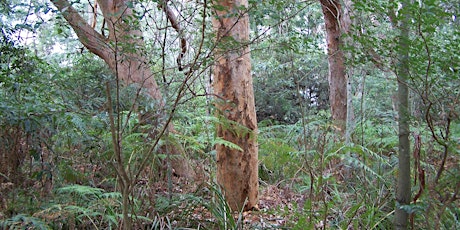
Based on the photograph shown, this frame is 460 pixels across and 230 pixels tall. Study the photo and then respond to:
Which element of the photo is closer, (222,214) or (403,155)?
(403,155)

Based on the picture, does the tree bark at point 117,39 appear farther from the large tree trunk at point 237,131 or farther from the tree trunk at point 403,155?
the tree trunk at point 403,155

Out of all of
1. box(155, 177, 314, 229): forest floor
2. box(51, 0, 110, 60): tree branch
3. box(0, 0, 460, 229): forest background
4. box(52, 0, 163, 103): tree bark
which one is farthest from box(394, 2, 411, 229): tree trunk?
box(51, 0, 110, 60): tree branch

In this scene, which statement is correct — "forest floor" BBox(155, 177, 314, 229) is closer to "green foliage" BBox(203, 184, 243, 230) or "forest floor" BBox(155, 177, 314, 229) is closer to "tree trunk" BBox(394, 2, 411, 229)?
"green foliage" BBox(203, 184, 243, 230)

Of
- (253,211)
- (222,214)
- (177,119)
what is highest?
(177,119)

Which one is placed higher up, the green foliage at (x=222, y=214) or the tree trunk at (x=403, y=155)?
the tree trunk at (x=403, y=155)

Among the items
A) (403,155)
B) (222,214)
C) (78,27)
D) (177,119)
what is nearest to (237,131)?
(177,119)

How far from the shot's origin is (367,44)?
90.4 inches

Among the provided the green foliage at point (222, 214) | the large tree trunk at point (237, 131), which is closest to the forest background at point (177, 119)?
the green foliage at point (222, 214)

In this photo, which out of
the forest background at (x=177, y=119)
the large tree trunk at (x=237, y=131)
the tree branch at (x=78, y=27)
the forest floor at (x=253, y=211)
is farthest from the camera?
the large tree trunk at (x=237, y=131)

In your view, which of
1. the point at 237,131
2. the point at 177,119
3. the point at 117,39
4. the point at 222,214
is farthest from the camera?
the point at 237,131

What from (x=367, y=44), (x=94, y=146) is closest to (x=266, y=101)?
(x=94, y=146)

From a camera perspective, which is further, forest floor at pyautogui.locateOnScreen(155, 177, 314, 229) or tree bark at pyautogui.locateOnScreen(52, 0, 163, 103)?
forest floor at pyautogui.locateOnScreen(155, 177, 314, 229)

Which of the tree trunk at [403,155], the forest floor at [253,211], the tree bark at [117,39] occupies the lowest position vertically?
the forest floor at [253,211]

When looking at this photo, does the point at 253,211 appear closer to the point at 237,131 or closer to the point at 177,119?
the point at 237,131
